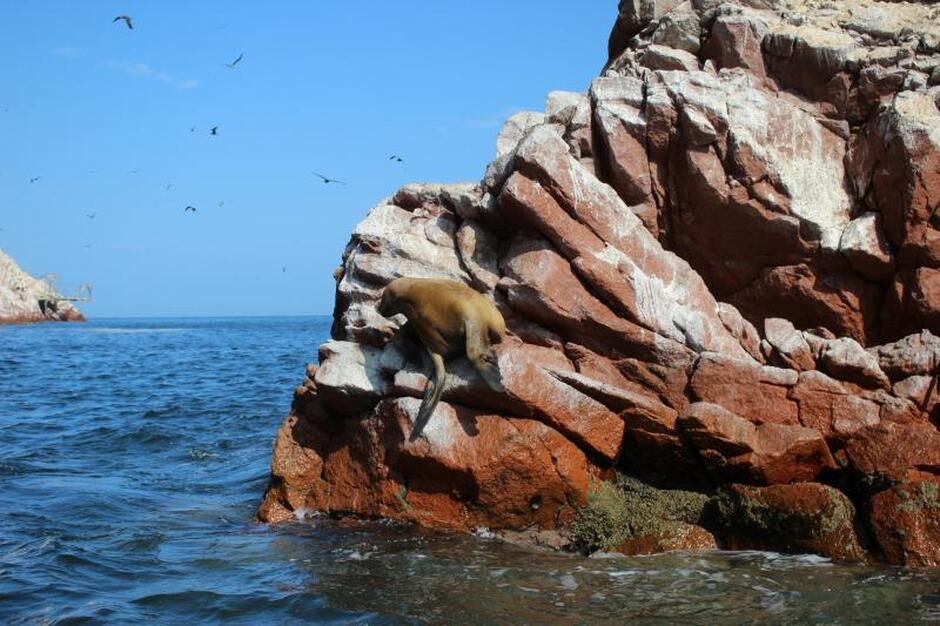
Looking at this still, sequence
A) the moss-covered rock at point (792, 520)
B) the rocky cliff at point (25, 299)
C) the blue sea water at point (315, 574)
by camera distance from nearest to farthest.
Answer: the blue sea water at point (315, 574) < the moss-covered rock at point (792, 520) < the rocky cliff at point (25, 299)

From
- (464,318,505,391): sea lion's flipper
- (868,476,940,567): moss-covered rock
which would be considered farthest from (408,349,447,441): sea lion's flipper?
(868,476,940,567): moss-covered rock

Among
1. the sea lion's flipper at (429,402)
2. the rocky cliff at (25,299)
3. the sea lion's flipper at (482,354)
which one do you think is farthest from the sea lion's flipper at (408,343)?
the rocky cliff at (25,299)

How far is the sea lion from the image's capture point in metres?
9.25

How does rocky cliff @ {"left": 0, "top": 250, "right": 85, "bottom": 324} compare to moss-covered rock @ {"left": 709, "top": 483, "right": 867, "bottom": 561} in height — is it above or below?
above

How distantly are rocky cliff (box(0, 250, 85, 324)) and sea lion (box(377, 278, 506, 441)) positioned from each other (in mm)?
74288

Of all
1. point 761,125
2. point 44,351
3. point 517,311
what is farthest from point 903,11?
point 44,351

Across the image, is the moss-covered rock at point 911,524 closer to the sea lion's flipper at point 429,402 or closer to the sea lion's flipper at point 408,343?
the sea lion's flipper at point 429,402

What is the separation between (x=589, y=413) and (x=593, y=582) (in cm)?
179

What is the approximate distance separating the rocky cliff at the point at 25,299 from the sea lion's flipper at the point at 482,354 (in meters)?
75.2

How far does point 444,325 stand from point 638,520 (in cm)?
275

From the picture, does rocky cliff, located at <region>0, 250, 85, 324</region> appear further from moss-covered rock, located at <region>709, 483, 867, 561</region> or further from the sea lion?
Answer: moss-covered rock, located at <region>709, 483, 867, 561</region>

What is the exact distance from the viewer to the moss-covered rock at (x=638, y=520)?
8.91 m

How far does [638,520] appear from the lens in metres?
9.06

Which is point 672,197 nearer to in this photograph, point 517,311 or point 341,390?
point 517,311
